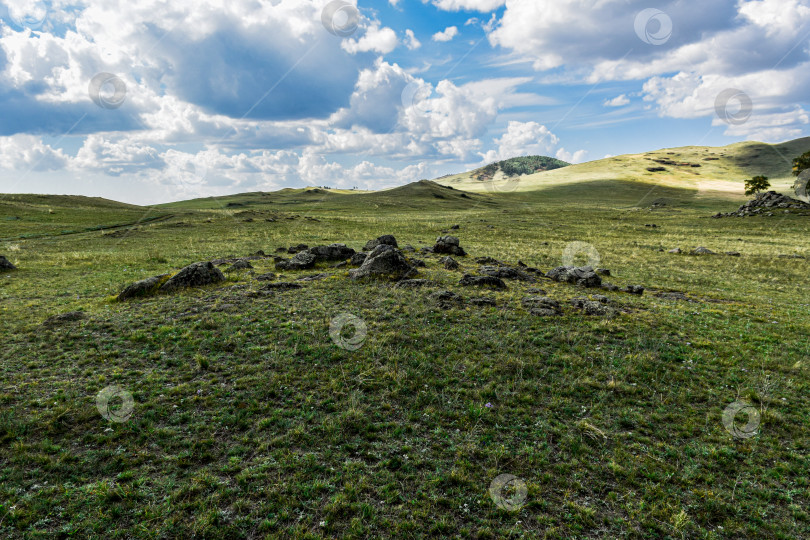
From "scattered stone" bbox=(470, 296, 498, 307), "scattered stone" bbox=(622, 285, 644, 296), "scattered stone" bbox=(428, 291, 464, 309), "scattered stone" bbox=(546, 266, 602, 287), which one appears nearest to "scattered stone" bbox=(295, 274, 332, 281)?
"scattered stone" bbox=(428, 291, 464, 309)

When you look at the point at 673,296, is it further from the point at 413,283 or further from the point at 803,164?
the point at 803,164

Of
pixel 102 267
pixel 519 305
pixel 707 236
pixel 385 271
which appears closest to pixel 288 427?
pixel 519 305

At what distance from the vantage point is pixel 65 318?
54.6ft

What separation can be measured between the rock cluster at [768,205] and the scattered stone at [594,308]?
10146 cm

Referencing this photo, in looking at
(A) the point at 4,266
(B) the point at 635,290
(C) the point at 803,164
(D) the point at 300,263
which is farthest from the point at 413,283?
(C) the point at 803,164

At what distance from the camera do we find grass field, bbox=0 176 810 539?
730 centimetres

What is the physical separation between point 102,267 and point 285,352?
93.5 feet

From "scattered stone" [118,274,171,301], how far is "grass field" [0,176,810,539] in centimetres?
83

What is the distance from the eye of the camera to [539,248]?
160ft

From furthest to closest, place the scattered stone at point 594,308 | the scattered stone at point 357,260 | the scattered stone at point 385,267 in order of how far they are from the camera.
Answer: the scattered stone at point 357,260, the scattered stone at point 385,267, the scattered stone at point 594,308

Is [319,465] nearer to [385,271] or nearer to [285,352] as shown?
[285,352]

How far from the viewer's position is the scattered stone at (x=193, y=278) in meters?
22.1

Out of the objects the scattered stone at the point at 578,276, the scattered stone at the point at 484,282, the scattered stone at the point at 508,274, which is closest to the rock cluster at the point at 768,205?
the scattered stone at the point at 578,276

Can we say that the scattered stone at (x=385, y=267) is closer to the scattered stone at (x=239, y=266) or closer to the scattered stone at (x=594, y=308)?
the scattered stone at (x=239, y=266)
